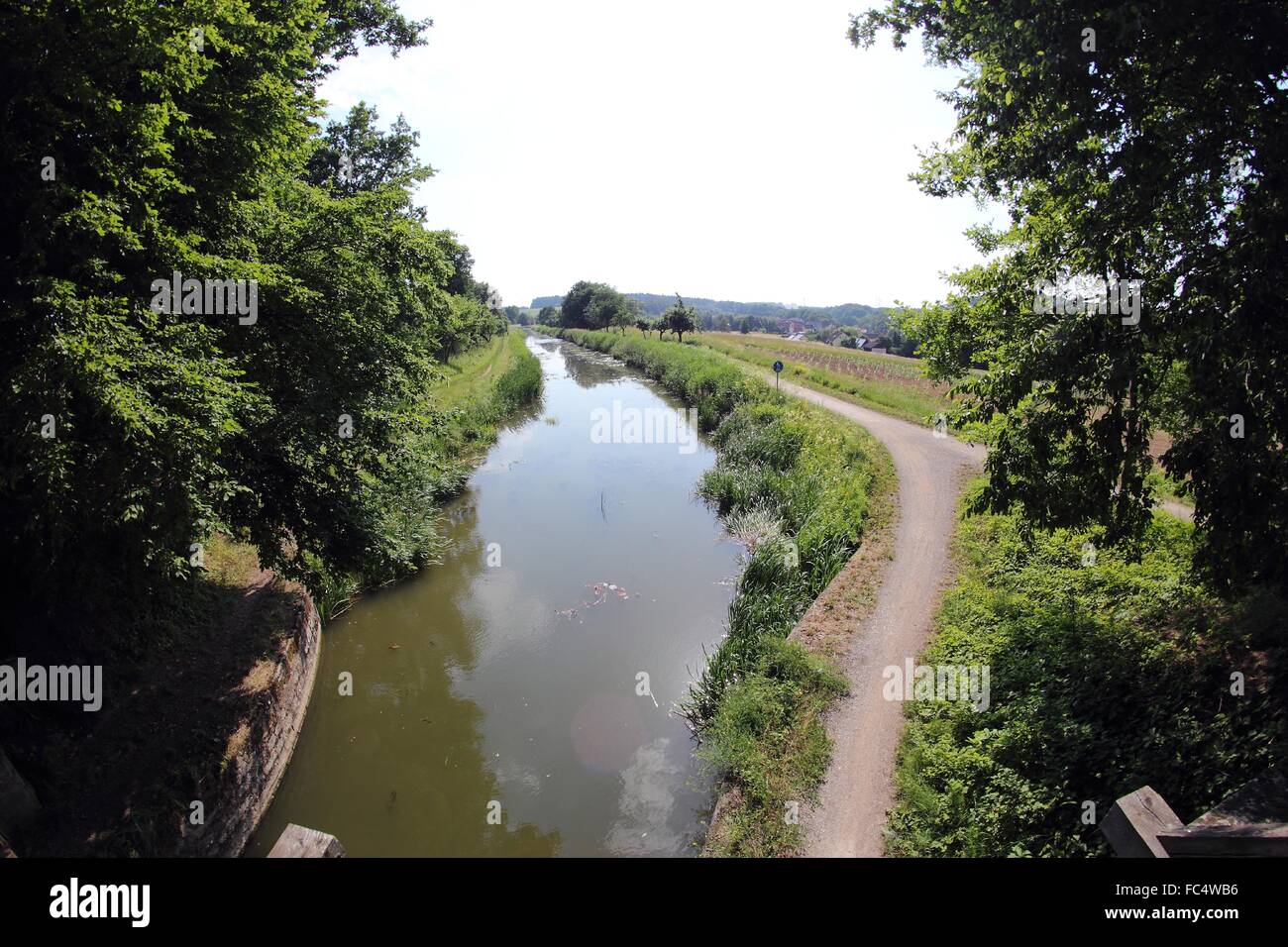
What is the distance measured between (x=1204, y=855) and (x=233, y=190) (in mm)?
11409

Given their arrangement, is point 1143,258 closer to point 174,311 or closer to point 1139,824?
point 1139,824

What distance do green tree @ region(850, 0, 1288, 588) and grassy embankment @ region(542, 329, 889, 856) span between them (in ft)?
13.1

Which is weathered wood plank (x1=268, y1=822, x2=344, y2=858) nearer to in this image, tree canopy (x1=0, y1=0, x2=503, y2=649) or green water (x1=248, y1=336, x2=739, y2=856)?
tree canopy (x1=0, y1=0, x2=503, y2=649)

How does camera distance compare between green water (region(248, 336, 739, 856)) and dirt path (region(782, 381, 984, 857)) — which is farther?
green water (region(248, 336, 739, 856))

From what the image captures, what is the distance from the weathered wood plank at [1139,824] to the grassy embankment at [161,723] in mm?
8782

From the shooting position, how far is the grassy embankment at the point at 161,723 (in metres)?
6.37

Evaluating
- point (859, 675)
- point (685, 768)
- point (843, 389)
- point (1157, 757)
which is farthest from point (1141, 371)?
point (843, 389)

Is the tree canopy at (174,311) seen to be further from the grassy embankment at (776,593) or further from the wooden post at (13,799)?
the grassy embankment at (776,593)

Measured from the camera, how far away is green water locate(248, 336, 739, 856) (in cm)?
838

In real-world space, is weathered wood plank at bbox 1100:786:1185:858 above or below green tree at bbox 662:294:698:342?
below

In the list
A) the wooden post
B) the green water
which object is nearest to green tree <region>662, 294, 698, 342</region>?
the green water

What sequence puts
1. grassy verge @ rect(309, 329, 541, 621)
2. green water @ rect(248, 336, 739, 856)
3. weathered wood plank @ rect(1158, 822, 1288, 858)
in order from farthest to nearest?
grassy verge @ rect(309, 329, 541, 621), green water @ rect(248, 336, 739, 856), weathered wood plank @ rect(1158, 822, 1288, 858)

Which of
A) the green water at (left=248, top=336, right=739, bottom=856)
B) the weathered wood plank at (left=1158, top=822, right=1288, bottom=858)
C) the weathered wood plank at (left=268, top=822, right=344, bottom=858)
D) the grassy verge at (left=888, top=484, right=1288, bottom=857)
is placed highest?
the weathered wood plank at (left=268, top=822, right=344, bottom=858)
